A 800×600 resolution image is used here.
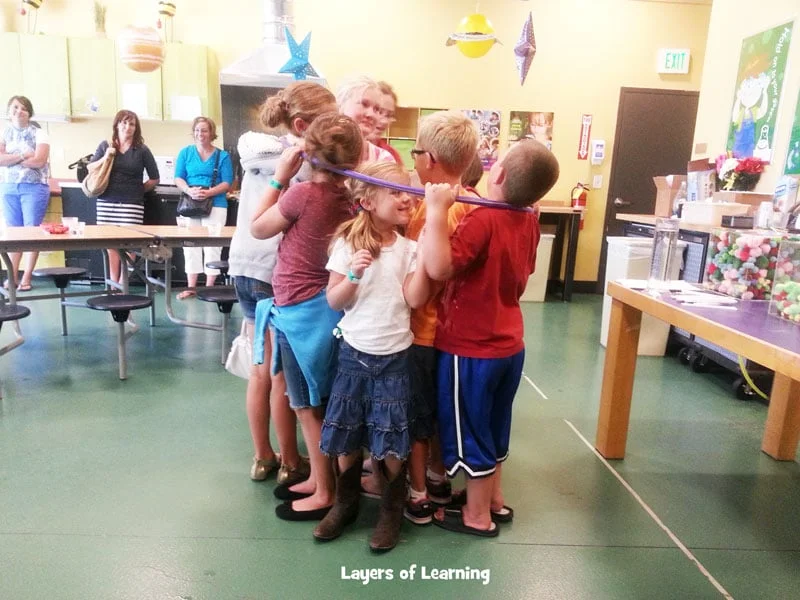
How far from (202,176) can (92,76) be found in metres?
1.82

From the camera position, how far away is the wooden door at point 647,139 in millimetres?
6000

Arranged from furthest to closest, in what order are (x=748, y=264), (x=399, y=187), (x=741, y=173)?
1. (x=741, y=173)
2. (x=748, y=264)
3. (x=399, y=187)

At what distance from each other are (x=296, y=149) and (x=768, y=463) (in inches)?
89.9

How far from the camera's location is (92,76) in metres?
5.54

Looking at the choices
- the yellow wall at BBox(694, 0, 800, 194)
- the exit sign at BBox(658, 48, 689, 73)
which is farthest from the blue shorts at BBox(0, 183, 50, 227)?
the exit sign at BBox(658, 48, 689, 73)

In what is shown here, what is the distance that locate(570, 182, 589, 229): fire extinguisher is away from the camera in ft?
19.7

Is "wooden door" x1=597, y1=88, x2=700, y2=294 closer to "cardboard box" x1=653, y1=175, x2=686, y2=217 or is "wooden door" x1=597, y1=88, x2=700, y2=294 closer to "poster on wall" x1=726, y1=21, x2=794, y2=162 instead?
"cardboard box" x1=653, y1=175, x2=686, y2=217

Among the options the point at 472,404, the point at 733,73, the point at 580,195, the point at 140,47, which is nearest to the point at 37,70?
the point at 140,47

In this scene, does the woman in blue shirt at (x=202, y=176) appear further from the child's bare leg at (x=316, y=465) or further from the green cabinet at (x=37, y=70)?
the child's bare leg at (x=316, y=465)

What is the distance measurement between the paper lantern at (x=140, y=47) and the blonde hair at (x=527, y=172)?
12.3 feet

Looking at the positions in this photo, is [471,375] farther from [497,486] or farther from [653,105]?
[653,105]

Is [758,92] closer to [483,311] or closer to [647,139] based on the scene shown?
[647,139]

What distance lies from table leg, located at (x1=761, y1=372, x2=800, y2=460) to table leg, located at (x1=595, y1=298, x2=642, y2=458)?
0.67m

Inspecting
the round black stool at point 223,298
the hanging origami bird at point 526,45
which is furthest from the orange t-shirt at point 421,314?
the hanging origami bird at point 526,45
